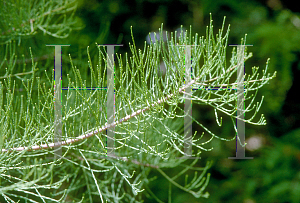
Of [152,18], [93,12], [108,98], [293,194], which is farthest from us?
[152,18]

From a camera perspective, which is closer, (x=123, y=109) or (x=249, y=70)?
(x=123, y=109)

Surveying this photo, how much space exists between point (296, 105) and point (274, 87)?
13cm

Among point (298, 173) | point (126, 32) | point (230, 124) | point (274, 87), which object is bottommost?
point (298, 173)

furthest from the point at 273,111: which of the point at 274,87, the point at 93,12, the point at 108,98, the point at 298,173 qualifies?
the point at 108,98

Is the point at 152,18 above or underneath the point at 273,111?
above

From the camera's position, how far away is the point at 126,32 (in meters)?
0.99

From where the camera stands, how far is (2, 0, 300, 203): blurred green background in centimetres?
86

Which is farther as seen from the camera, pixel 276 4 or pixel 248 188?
pixel 276 4

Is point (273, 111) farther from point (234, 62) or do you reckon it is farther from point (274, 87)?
point (234, 62)

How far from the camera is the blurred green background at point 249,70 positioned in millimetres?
862

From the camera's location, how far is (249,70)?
947mm

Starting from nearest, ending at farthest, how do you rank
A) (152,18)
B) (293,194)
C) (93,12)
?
(293,194)
(93,12)
(152,18)

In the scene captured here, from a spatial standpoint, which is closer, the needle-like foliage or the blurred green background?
the needle-like foliage

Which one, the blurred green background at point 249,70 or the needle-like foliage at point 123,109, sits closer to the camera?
the needle-like foliage at point 123,109
